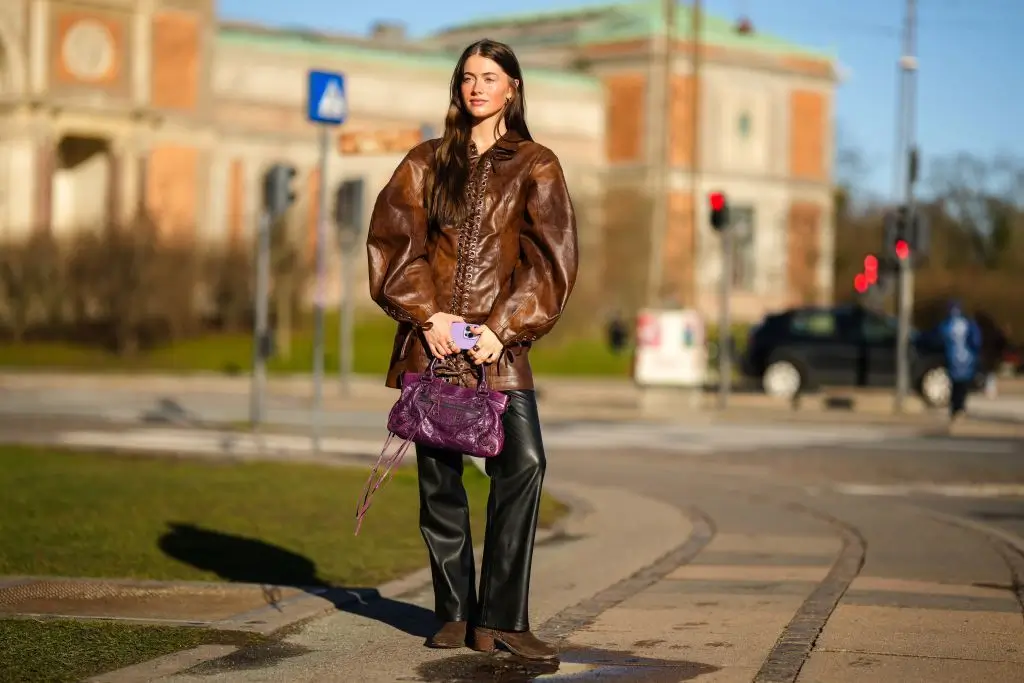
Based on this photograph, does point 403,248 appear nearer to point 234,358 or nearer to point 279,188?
point 279,188

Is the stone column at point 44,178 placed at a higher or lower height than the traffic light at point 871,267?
higher

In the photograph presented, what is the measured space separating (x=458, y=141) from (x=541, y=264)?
1.90 feet

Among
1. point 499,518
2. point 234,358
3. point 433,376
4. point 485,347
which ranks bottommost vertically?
point 234,358

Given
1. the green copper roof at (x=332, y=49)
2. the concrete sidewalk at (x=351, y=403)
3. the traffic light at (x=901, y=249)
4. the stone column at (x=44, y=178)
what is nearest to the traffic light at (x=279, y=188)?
the concrete sidewalk at (x=351, y=403)

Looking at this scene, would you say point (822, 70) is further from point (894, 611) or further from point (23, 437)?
point (894, 611)

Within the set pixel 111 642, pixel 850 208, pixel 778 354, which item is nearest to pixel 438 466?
pixel 111 642

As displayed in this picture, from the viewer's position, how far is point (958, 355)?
25562mm

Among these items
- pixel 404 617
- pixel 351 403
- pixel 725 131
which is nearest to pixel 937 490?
pixel 404 617

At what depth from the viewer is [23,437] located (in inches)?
779

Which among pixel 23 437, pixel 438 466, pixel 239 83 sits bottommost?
pixel 23 437

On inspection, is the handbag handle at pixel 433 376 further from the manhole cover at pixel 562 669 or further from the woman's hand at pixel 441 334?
the manhole cover at pixel 562 669

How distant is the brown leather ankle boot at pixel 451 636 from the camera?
6805 millimetres

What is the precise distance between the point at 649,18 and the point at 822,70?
9.21 m

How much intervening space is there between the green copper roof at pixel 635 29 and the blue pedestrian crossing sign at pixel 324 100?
63.8 meters
